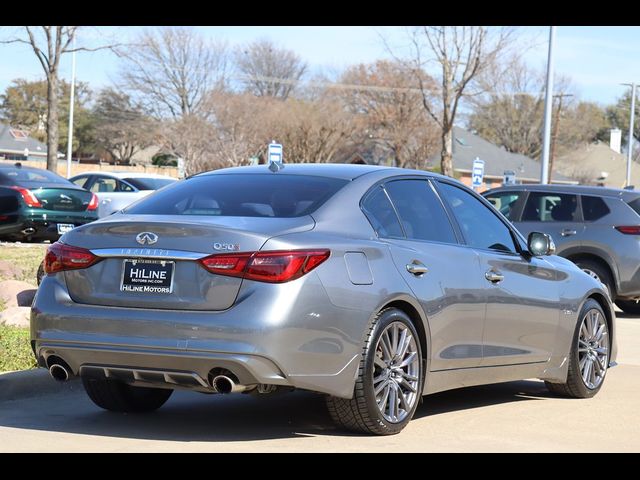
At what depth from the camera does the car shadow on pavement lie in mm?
6867

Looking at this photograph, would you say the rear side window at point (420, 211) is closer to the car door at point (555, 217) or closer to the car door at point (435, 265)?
the car door at point (435, 265)

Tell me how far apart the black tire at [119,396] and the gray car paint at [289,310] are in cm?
78

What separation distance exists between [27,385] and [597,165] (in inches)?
3840

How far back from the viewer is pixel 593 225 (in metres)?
15.8

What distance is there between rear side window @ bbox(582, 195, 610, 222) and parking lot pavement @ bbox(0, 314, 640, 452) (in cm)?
702

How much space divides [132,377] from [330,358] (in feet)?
3.60

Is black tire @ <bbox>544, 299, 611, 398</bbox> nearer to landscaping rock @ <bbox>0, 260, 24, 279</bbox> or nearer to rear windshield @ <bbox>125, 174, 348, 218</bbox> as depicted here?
rear windshield @ <bbox>125, 174, 348, 218</bbox>

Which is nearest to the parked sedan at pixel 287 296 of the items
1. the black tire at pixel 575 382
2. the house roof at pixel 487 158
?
the black tire at pixel 575 382

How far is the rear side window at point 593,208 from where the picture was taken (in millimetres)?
15842

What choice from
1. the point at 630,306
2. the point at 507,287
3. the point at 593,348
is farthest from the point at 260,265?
the point at 630,306

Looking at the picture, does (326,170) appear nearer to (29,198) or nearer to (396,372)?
(396,372)

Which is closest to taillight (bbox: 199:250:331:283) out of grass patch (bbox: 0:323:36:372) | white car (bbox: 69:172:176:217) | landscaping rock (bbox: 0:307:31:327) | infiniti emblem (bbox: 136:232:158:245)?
infiniti emblem (bbox: 136:232:158:245)

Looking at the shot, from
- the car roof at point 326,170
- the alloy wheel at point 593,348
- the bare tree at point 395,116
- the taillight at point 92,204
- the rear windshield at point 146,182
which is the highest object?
the bare tree at point 395,116
